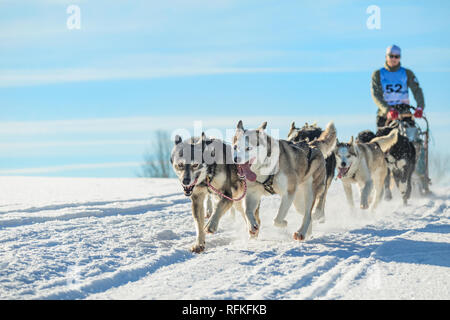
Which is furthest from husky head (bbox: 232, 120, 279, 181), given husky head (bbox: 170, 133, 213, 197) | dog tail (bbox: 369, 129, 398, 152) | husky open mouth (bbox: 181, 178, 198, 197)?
dog tail (bbox: 369, 129, 398, 152)

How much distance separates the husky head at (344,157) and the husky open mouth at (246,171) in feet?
11.1

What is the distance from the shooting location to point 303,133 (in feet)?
26.2

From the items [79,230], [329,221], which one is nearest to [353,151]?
[329,221]

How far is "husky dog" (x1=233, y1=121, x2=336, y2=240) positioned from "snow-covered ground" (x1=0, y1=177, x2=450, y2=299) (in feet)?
1.21

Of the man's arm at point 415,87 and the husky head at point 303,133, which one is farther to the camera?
the man's arm at point 415,87

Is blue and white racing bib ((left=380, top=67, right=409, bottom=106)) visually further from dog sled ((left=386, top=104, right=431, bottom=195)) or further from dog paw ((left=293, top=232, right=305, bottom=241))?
dog paw ((left=293, top=232, right=305, bottom=241))

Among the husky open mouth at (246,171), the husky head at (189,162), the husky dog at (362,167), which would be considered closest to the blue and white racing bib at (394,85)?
the husky dog at (362,167)

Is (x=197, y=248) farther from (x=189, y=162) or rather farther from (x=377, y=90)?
(x=377, y=90)

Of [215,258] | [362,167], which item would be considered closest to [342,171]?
[362,167]

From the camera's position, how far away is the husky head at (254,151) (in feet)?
18.3

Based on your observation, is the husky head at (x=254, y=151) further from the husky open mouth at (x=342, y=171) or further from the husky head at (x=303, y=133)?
the husky open mouth at (x=342, y=171)

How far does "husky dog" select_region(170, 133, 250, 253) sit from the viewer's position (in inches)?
205

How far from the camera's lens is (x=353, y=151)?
29.3ft

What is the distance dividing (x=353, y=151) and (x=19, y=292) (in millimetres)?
6366
